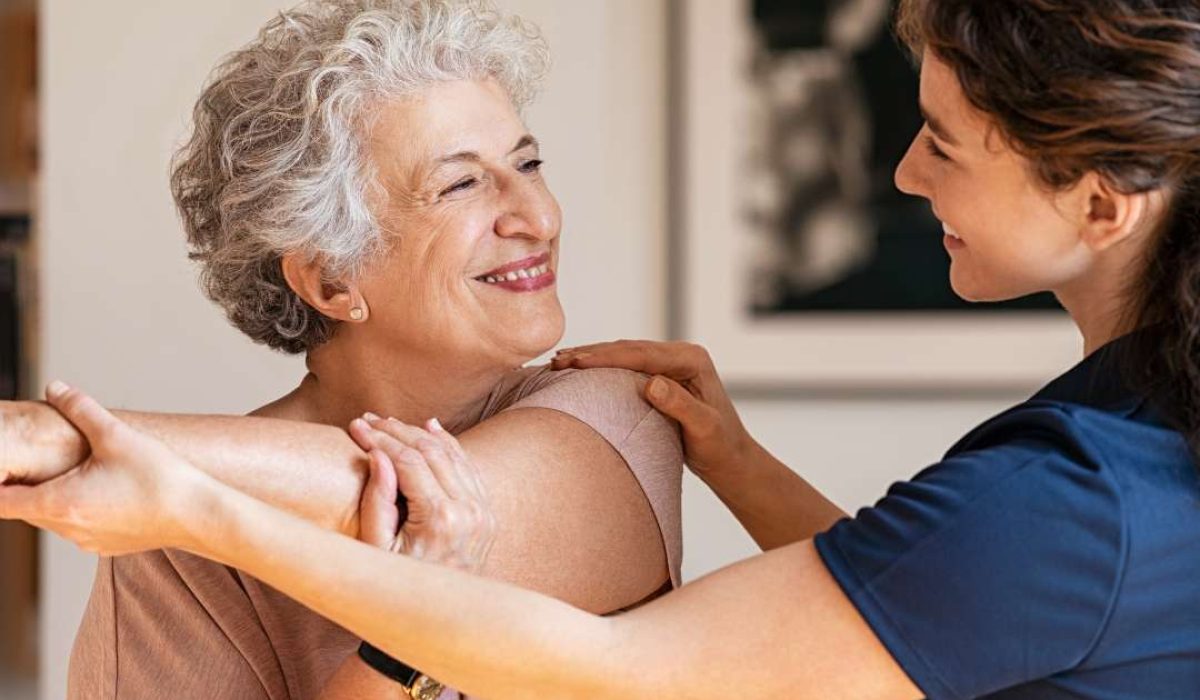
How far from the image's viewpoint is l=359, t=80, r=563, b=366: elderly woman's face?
173 cm

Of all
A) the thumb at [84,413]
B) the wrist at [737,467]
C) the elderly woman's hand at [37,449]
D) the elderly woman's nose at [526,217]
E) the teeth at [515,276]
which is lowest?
the wrist at [737,467]

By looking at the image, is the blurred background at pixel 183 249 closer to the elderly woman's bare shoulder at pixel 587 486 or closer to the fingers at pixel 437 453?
the elderly woman's bare shoulder at pixel 587 486

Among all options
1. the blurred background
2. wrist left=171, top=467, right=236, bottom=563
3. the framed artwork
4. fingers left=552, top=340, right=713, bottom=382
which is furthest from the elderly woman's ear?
the framed artwork

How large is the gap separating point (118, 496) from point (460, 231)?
2.08 feet

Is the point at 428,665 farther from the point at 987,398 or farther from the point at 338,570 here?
the point at 987,398

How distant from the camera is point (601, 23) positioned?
9.44 feet

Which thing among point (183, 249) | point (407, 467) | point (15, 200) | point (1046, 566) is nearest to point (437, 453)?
point (407, 467)

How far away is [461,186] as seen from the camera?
5.76 ft

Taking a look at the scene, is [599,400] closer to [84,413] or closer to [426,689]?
[426,689]

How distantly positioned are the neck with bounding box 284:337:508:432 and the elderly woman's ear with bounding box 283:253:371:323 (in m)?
0.05

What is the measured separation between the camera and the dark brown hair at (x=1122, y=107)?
1.16 meters

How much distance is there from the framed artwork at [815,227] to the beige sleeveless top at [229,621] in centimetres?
121

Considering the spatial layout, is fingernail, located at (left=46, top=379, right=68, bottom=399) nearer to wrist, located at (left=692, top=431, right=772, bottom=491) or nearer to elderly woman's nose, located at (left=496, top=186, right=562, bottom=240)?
elderly woman's nose, located at (left=496, top=186, right=562, bottom=240)

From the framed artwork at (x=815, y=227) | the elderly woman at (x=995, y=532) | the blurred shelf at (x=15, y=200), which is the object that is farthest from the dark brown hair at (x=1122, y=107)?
the blurred shelf at (x=15, y=200)
